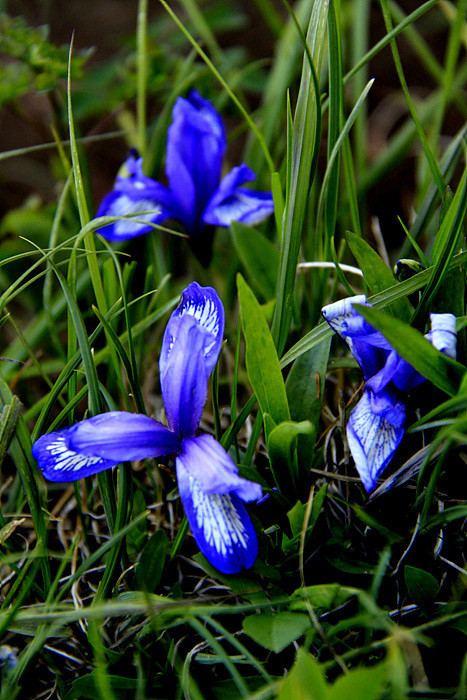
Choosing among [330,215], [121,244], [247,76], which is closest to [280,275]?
[330,215]

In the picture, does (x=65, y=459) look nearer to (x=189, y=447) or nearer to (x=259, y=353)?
(x=189, y=447)

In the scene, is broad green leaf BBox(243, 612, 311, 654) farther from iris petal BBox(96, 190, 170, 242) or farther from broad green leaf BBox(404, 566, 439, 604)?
iris petal BBox(96, 190, 170, 242)

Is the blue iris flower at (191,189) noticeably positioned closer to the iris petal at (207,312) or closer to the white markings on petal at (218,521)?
the iris petal at (207,312)

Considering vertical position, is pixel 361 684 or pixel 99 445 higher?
pixel 99 445

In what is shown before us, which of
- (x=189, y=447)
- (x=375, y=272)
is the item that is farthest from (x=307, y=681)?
(x=375, y=272)

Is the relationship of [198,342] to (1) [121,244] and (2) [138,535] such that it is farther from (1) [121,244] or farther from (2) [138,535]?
(1) [121,244]

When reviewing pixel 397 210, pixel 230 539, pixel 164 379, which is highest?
pixel 164 379
